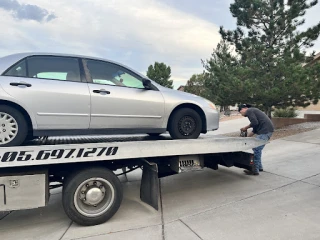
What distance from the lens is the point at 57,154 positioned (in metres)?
3.57

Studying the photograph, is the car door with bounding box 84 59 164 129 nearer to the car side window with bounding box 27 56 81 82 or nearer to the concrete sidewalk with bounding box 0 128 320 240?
the car side window with bounding box 27 56 81 82

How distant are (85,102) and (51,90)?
478 mm

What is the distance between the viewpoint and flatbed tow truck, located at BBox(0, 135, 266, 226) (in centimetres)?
352

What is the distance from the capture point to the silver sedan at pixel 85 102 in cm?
363

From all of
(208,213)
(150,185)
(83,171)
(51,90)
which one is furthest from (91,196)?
(208,213)

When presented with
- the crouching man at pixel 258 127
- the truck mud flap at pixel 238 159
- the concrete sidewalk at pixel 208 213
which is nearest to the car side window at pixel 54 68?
the concrete sidewalk at pixel 208 213

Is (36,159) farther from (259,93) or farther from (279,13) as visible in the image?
(279,13)

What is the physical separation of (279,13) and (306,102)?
3789 millimetres

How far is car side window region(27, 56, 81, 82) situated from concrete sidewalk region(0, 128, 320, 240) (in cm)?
212

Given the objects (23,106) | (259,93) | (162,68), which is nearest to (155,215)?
(23,106)

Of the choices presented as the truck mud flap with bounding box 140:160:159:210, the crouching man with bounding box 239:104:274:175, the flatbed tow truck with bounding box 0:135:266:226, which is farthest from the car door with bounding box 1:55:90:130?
the crouching man with bounding box 239:104:274:175

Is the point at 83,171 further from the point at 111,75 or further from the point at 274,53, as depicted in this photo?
the point at 274,53

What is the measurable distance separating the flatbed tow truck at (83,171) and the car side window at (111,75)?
968 mm

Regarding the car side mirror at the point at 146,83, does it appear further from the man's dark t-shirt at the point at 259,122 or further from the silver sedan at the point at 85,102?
the man's dark t-shirt at the point at 259,122
